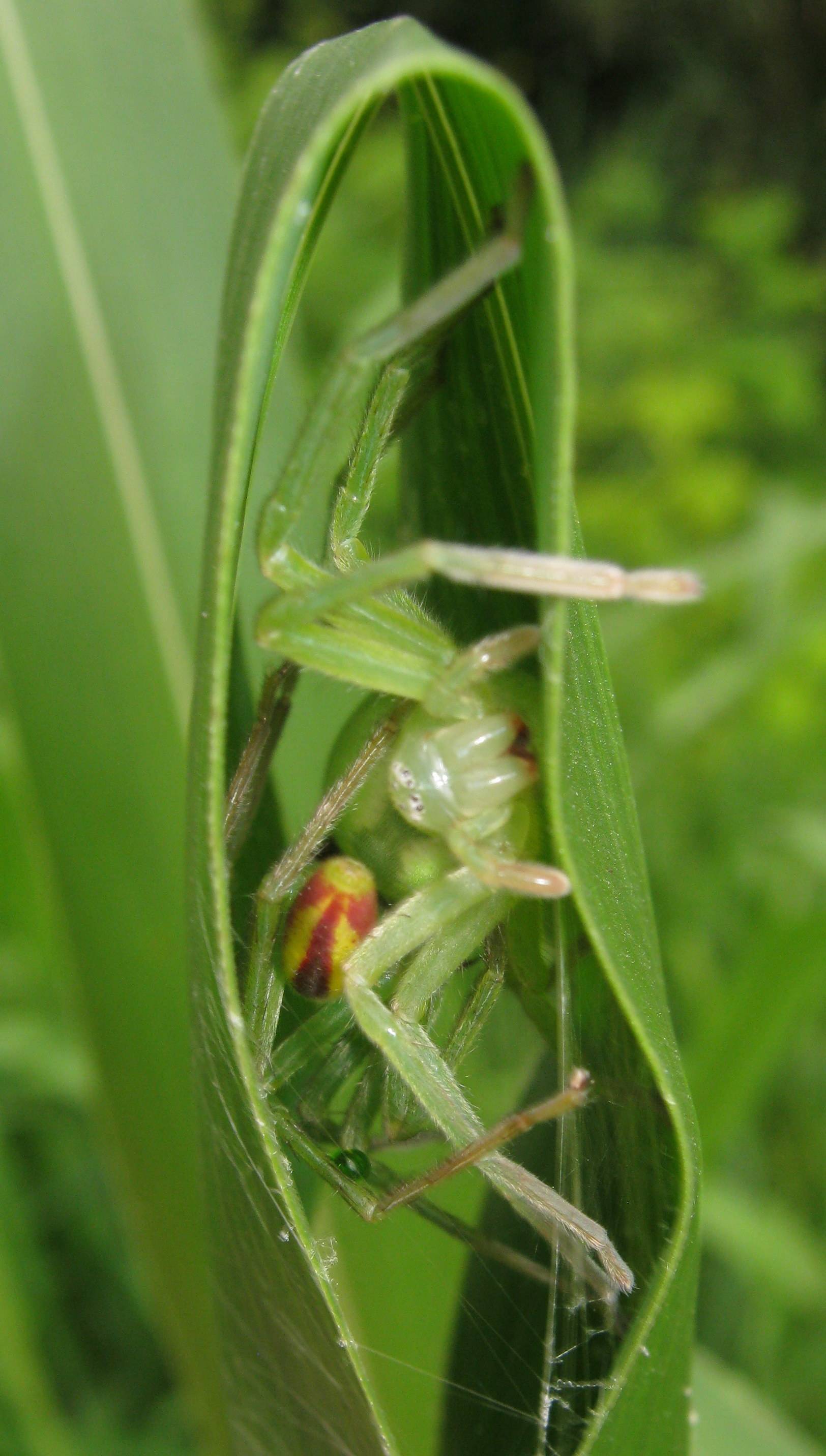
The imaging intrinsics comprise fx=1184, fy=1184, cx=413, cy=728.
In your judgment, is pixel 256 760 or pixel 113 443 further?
pixel 113 443

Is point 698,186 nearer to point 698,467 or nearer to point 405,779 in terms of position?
point 698,467

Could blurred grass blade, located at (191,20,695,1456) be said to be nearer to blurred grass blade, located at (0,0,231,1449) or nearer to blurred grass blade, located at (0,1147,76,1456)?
blurred grass blade, located at (0,0,231,1449)

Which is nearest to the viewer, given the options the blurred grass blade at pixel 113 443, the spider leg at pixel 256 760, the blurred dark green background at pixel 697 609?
the spider leg at pixel 256 760

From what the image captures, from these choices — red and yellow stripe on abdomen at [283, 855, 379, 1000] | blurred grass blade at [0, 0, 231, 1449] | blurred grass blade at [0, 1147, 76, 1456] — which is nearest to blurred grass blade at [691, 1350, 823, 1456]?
blurred grass blade at [0, 0, 231, 1449]

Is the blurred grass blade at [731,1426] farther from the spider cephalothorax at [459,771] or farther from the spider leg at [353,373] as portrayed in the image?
the spider leg at [353,373]

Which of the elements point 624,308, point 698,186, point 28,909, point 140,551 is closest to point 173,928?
point 140,551

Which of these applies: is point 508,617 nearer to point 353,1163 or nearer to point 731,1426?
point 353,1163

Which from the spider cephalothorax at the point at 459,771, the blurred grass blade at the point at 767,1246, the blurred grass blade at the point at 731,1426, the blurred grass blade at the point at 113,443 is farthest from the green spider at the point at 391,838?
the blurred grass blade at the point at 767,1246

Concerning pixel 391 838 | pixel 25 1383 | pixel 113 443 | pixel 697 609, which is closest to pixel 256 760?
pixel 391 838
